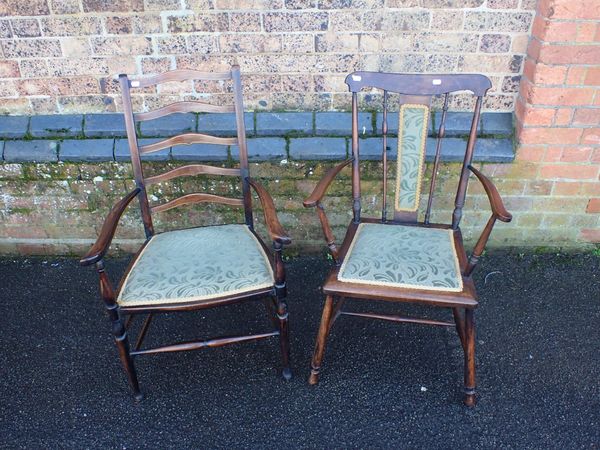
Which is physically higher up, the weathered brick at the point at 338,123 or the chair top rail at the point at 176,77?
the chair top rail at the point at 176,77

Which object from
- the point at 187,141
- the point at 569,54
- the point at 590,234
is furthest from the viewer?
the point at 590,234

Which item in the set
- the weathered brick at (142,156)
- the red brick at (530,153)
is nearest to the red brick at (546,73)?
the red brick at (530,153)

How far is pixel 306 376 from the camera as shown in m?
2.12

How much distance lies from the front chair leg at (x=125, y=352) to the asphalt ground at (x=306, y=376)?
0.07 meters

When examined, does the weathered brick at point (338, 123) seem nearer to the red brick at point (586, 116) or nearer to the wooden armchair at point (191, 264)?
the wooden armchair at point (191, 264)

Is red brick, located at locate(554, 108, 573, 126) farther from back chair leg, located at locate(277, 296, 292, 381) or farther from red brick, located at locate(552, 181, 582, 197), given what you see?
back chair leg, located at locate(277, 296, 292, 381)

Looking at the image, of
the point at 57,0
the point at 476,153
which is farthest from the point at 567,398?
the point at 57,0

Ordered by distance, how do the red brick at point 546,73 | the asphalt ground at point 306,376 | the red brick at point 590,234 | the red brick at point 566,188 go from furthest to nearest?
1. the red brick at point 590,234
2. the red brick at point 566,188
3. the red brick at point 546,73
4. the asphalt ground at point 306,376

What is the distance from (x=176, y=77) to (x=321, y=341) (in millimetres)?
1156

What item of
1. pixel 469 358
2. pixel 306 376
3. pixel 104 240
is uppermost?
pixel 104 240

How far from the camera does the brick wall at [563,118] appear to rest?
7.18 feet

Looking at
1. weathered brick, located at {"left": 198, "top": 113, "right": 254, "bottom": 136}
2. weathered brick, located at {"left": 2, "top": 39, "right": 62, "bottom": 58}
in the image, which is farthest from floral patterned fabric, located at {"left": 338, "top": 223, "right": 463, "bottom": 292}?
weathered brick, located at {"left": 2, "top": 39, "right": 62, "bottom": 58}

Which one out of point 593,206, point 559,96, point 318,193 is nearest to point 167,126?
point 318,193

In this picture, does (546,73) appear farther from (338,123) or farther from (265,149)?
(265,149)
